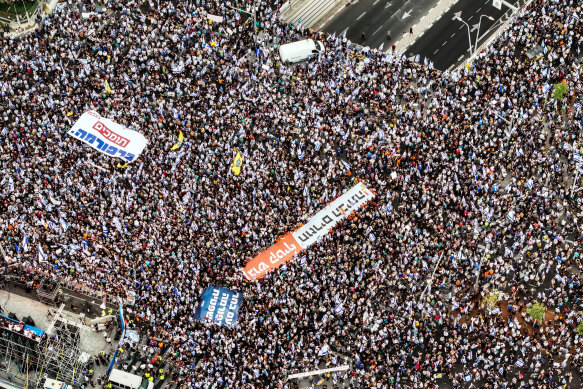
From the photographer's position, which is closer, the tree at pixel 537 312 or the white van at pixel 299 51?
the tree at pixel 537 312

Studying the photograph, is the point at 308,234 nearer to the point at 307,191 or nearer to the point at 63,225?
the point at 307,191

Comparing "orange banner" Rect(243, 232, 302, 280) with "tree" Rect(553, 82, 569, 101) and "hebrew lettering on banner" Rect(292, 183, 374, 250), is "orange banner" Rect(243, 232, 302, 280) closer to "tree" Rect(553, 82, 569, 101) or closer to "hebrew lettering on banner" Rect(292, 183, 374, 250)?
"hebrew lettering on banner" Rect(292, 183, 374, 250)

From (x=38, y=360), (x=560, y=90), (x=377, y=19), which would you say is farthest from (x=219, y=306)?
(x=560, y=90)

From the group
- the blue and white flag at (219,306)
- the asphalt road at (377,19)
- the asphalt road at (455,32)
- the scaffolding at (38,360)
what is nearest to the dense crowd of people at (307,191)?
the blue and white flag at (219,306)

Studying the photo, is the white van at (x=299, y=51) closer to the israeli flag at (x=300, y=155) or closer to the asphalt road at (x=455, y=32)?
the asphalt road at (x=455, y=32)

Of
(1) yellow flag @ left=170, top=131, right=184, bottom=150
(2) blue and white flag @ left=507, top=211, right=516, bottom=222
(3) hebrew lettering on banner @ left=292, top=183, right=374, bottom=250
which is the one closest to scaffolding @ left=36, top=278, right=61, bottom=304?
(1) yellow flag @ left=170, top=131, right=184, bottom=150

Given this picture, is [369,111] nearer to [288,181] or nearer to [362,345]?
[288,181]

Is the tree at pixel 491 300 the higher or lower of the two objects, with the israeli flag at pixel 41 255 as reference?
higher
